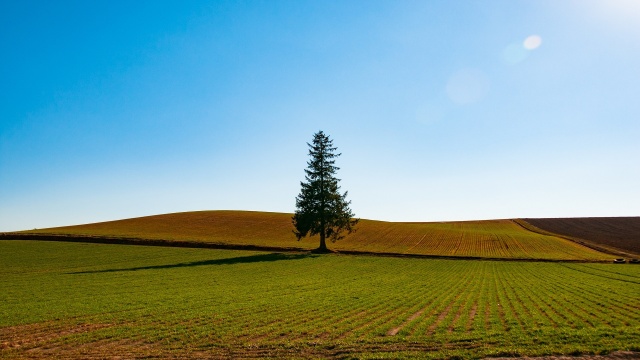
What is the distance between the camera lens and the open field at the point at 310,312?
13219 millimetres

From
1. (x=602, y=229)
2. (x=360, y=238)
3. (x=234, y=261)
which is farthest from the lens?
(x=602, y=229)

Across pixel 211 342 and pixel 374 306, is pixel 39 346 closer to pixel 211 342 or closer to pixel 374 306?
pixel 211 342

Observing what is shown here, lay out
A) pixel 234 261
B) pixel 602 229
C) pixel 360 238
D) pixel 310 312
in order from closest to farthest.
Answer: pixel 310 312, pixel 234 261, pixel 360 238, pixel 602 229

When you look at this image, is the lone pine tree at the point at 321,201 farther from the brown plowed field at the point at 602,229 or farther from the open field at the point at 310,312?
the brown plowed field at the point at 602,229

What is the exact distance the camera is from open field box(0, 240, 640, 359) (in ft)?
43.4

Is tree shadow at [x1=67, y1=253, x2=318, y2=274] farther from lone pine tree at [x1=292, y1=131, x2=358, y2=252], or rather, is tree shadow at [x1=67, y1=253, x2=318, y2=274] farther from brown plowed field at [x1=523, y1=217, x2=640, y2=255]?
brown plowed field at [x1=523, y1=217, x2=640, y2=255]


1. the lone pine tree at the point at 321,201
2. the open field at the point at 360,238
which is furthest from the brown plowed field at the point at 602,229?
the lone pine tree at the point at 321,201

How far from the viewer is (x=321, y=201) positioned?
57562 mm

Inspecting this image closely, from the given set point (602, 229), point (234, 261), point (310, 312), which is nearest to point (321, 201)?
point (234, 261)

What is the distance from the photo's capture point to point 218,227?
80.4m

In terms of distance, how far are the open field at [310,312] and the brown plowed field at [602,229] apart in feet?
162

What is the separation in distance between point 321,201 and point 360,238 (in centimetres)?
1928

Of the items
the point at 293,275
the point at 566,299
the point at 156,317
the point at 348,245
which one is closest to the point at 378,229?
the point at 348,245

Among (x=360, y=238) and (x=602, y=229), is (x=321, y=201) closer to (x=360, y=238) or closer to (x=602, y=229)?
(x=360, y=238)
